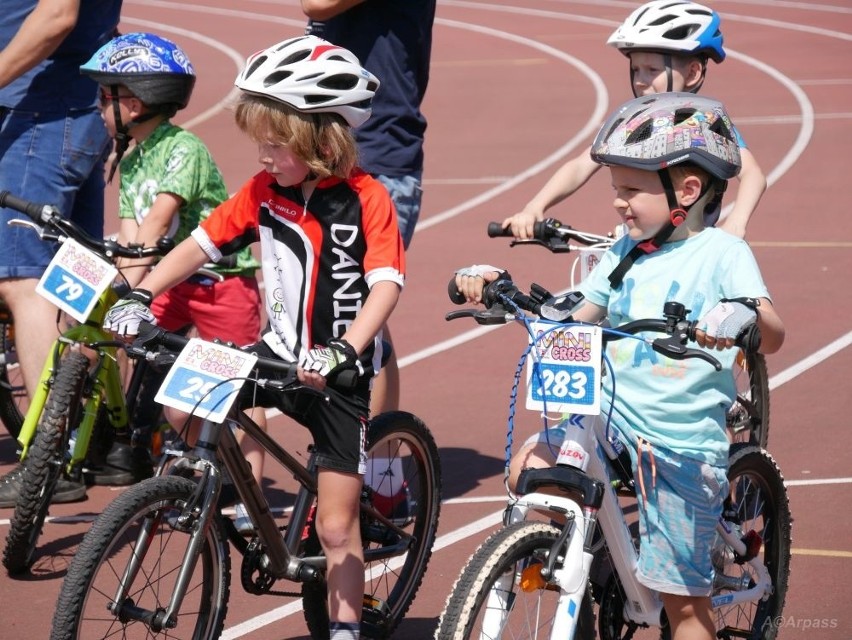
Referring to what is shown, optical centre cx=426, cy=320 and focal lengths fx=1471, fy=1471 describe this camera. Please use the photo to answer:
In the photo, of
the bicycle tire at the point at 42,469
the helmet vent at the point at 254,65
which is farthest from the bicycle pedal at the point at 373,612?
the helmet vent at the point at 254,65

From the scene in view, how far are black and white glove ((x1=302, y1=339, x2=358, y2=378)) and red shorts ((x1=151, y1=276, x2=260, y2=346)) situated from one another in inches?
90.6

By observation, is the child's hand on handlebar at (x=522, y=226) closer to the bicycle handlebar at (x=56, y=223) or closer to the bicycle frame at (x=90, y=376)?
the bicycle handlebar at (x=56, y=223)

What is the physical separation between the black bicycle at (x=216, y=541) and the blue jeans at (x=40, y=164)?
84.8 inches

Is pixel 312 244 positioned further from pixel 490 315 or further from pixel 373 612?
pixel 373 612

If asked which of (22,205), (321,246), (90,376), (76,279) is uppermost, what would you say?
(22,205)

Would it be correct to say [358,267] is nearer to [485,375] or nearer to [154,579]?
[154,579]

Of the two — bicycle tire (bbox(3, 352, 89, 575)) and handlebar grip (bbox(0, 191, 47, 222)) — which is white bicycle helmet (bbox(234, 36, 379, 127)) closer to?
handlebar grip (bbox(0, 191, 47, 222))

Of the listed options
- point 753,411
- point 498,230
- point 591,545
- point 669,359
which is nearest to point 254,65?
point 498,230

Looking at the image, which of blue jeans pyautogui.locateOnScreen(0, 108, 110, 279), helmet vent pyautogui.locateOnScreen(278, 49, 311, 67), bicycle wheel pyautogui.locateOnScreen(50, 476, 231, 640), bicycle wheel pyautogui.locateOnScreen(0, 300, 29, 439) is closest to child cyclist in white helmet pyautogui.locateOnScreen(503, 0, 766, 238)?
helmet vent pyautogui.locateOnScreen(278, 49, 311, 67)

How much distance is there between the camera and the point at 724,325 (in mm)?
3574

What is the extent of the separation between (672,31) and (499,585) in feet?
9.38

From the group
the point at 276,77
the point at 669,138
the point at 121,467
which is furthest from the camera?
the point at 121,467

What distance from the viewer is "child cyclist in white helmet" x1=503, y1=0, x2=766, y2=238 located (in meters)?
5.73

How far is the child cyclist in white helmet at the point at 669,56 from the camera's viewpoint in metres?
5.73
